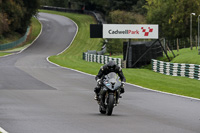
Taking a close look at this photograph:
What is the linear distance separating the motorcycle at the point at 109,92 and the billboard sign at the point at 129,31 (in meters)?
32.1

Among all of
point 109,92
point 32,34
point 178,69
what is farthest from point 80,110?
point 32,34

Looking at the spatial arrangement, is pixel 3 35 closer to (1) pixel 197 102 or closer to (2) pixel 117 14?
(2) pixel 117 14

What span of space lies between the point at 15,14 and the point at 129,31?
36376mm

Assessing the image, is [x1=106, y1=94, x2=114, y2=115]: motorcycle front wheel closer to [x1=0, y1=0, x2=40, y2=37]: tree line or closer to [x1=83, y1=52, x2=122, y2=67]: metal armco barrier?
[x1=83, y1=52, x2=122, y2=67]: metal armco barrier

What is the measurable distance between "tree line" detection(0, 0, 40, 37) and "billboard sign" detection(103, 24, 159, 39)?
29.0 metres

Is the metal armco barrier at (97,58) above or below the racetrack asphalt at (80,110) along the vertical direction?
below

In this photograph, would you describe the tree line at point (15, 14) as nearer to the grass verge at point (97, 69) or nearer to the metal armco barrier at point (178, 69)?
the grass verge at point (97, 69)

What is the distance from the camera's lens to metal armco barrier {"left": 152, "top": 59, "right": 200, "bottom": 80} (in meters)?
33.9

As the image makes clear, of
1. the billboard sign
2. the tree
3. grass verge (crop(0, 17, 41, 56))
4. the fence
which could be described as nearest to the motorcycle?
the billboard sign

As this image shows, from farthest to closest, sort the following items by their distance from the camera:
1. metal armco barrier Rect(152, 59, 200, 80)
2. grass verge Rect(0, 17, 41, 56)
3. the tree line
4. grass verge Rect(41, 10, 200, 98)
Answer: grass verge Rect(0, 17, 41, 56)
the tree line
metal armco barrier Rect(152, 59, 200, 80)
grass verge Rect(41, 10, 200, 98)

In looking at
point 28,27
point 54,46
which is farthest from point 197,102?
point 28,27

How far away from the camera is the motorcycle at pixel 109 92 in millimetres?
13383

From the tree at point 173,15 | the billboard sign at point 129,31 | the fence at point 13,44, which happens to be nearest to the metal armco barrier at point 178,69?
the billboard sign at point 129,31

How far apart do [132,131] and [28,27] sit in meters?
82.4
